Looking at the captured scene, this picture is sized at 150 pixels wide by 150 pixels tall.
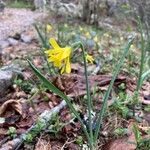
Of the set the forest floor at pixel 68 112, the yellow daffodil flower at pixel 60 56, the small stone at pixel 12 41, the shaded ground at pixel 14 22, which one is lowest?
the shaded ground at pixel 14 22

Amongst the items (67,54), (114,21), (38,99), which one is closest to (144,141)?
(67,54)

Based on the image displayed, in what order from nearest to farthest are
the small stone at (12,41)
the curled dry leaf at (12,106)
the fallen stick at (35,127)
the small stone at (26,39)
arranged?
the fallen stick at (35,127), the curled dry leaf at (12,106), the small stone at (12,41), the small stone at (26,39)

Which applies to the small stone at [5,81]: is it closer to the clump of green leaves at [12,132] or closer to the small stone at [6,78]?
the small stone at [6,78]

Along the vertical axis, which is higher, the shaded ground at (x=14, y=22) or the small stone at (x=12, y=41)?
the small stone at (x=12, y=41)

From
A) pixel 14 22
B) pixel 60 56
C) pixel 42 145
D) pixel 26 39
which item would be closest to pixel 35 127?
pixel 42 145

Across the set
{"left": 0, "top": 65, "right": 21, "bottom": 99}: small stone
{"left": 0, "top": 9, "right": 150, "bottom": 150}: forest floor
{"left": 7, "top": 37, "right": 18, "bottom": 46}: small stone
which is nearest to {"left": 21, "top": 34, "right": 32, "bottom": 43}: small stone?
{"left": 7, "top": 37, "right": 18, "bottom": 46}: small stone

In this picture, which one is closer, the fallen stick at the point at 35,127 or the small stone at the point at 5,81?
the fallen stick at the point at 35,127

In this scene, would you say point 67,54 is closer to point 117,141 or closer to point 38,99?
point 117,141

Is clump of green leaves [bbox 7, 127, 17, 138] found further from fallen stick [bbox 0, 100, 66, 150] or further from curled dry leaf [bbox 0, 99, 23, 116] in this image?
curled dry leaf [bbox 0, 99, 23, 116]

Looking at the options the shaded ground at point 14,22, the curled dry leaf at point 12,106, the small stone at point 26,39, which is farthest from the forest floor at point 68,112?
the shaded ground at point 14,22
